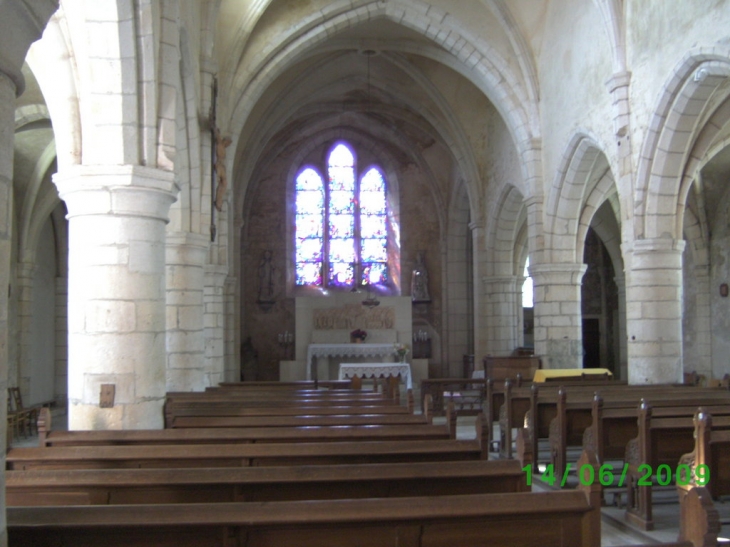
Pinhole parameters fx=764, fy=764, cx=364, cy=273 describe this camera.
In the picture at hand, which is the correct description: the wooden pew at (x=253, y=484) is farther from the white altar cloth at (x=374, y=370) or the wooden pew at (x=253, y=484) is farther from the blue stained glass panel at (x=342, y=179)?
the blue stained glass panel at (x=342, y=179)

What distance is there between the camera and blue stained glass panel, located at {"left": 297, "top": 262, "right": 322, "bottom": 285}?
23.4 metres

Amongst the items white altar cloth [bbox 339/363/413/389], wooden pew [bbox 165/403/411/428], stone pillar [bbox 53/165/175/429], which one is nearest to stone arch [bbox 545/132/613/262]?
white altar cloth [bbox 339/363/413/389]

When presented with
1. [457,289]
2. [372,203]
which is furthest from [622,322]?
[372,203]

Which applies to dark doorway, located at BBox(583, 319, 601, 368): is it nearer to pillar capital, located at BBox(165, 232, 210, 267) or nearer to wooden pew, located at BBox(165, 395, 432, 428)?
pillar capital, located at BBox(165, 232, 210, 267)

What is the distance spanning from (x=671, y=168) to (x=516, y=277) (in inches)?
368

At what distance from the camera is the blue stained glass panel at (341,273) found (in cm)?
2344

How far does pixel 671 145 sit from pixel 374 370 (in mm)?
9413

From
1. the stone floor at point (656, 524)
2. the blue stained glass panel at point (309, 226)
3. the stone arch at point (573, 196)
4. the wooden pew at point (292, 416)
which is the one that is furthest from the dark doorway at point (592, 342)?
the wooden pew at point (292, 416)

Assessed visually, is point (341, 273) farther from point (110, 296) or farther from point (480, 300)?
point (110, 296)

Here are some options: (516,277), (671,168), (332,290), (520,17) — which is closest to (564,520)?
(671,168)

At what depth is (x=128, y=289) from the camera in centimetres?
674

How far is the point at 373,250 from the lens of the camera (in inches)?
938

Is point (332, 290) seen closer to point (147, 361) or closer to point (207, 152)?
point (207, 152)
